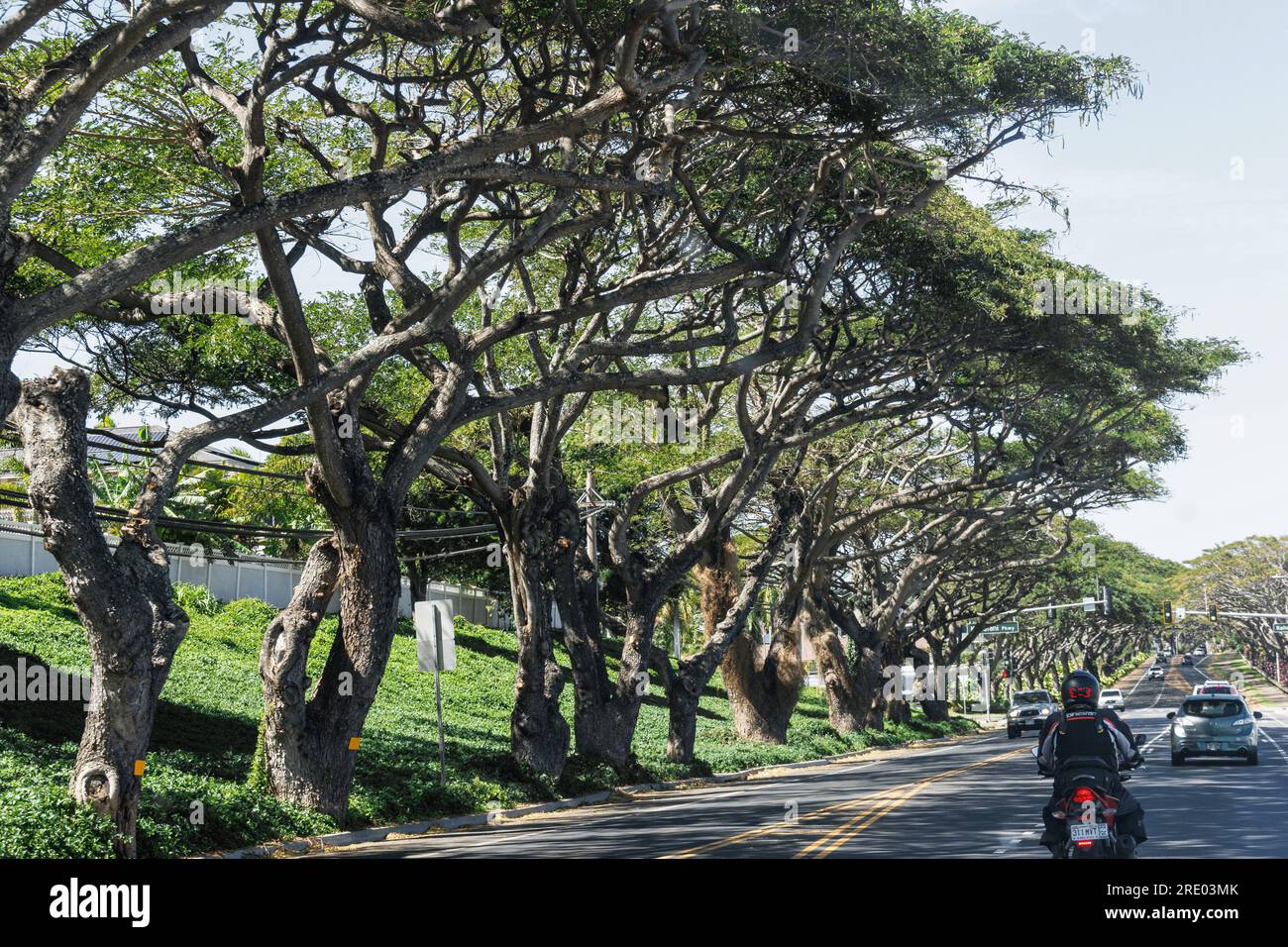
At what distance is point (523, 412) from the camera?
2902cm

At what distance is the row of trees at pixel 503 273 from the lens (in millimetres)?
13164

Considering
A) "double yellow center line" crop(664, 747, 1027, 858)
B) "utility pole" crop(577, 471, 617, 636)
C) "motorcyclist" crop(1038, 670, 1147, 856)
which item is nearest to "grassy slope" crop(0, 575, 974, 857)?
"utility pole" crop(577, 471, 617, 636)

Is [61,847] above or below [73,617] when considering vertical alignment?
below

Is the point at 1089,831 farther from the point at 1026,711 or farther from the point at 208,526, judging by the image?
the point at 1026,711

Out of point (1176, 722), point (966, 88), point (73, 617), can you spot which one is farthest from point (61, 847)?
point (1176, 722)

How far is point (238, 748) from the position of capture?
2219cm

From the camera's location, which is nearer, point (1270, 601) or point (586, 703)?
point (586, 703)

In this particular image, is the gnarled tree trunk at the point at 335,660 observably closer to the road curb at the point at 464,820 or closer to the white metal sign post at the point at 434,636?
the road curb at the point at 464,820

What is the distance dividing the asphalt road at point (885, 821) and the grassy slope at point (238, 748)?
1158 millimetres

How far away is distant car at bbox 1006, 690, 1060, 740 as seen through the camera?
49781mm

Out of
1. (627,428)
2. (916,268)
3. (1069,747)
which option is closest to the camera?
(1069,747)

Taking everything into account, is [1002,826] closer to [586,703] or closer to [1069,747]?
[1069,747]

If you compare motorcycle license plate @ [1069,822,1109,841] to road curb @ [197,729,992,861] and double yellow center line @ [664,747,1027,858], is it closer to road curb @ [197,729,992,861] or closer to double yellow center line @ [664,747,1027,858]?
double yellow center line @ [664,747,1027,858]

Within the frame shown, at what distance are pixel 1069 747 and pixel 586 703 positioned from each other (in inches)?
628
